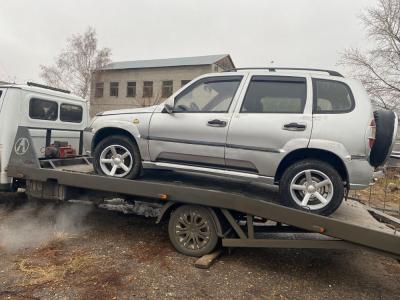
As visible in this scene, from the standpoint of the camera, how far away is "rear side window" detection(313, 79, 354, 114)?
3465 millimetres

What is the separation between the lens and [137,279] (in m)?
3.48

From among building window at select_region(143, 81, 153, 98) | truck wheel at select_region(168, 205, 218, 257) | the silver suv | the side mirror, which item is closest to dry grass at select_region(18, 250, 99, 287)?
truck wheel at select_region(168, 205, 218, 257)

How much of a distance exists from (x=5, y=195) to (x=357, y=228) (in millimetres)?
6613

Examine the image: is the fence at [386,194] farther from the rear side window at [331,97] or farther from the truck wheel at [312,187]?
the rear side window at [331,97]

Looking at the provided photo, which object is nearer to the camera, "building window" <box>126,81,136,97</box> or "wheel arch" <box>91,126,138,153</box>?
"wheel arch" <box>91,126,138,153</box>

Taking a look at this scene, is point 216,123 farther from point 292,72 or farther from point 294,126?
point 292,72

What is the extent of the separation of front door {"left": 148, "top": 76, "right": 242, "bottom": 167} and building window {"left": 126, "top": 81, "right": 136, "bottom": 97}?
29920 millimetres

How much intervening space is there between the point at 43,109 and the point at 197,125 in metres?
3.44

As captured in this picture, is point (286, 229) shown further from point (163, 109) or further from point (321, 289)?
point (163, 109)

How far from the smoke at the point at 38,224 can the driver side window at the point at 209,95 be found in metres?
2.67

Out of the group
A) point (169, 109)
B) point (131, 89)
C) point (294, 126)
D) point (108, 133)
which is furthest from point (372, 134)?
point (131, 89)

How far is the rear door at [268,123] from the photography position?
349cm

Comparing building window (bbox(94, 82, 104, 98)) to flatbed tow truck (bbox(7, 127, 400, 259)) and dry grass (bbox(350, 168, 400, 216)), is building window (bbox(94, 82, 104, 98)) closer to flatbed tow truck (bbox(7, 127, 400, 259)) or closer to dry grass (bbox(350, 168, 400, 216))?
dry grass (bbox(350, 168, 400, 216))

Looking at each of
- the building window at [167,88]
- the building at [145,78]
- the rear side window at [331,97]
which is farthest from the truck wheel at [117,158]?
the building window at [167,88]
